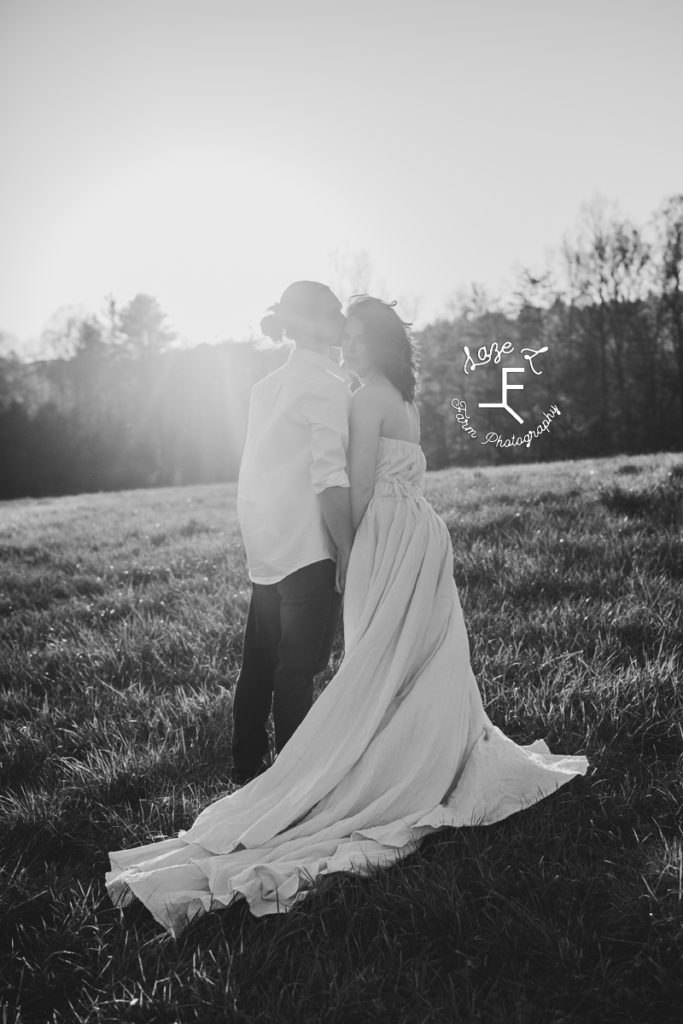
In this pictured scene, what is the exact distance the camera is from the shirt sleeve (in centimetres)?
314

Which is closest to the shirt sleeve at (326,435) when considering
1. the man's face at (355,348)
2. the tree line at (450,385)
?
the man's face at (355,348)

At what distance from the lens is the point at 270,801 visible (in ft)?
10.1

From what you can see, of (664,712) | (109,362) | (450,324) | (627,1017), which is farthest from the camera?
(109,362)

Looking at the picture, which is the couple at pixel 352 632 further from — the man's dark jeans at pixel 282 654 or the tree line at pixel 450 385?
the tree line at pixel 450 385

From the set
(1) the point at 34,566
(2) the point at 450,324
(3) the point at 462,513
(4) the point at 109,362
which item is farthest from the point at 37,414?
(3) the point at 462,513

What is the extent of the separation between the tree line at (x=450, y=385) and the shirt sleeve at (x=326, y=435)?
19342 mm

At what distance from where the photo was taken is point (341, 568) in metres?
3.31

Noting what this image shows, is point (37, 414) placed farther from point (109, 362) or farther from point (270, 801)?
point (270, 801)

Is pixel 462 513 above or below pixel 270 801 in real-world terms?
above

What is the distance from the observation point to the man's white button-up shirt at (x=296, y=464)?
3.16 metres

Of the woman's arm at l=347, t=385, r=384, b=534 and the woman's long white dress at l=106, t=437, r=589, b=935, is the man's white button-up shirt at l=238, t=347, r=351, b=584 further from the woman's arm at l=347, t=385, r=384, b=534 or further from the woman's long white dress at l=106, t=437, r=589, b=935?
the woman's long white dress at l=106, t=437, r=589, b=935

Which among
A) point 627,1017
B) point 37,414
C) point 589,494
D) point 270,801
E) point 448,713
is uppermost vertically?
point 37,414

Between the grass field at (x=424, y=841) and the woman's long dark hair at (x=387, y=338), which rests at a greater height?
the woman's long dark hair at (x=387, y=338)

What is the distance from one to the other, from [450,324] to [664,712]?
1339 inches
